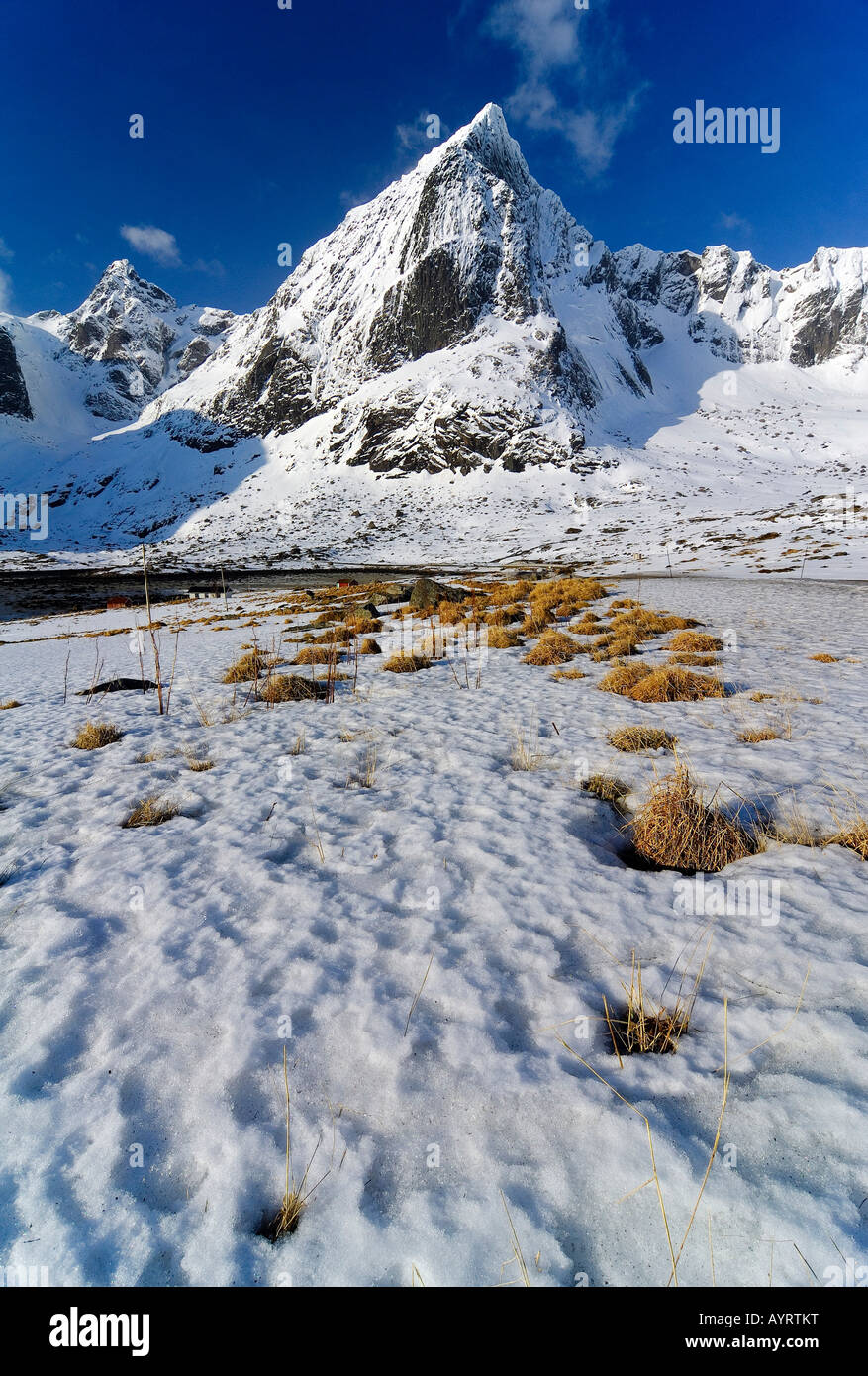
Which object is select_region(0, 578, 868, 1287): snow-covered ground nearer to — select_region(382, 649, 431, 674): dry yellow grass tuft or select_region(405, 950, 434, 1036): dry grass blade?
select_region(405, 950, 434, 1036): dry grass blade

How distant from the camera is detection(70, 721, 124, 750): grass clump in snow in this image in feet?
21.8

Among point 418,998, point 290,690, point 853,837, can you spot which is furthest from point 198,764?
point 853,837

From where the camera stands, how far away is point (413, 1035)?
99.7 inches

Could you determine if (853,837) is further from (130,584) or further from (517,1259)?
(130,584)

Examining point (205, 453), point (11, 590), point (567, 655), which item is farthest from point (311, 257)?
point (567, 655)

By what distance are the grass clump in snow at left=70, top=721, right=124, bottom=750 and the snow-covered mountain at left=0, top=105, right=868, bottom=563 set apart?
50049 mm

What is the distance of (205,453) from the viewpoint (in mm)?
125625

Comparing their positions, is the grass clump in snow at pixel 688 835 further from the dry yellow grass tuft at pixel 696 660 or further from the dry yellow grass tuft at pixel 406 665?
the dry yellow grass tuft at pixel 406 665

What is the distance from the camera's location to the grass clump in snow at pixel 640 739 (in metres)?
5.84

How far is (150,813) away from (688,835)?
457 centimetres

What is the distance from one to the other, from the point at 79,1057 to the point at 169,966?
21.7 inches

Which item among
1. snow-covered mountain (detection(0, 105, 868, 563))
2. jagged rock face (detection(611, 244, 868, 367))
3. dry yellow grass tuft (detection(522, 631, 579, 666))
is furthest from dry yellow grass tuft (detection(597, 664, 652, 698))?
jagged rock face (detection(611, 244, 868, 367))

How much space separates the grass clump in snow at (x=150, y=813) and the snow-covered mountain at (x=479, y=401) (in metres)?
51.3

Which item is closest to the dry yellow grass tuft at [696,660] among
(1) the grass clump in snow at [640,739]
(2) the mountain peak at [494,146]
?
(1) the grass clump in snow at [640,739]
